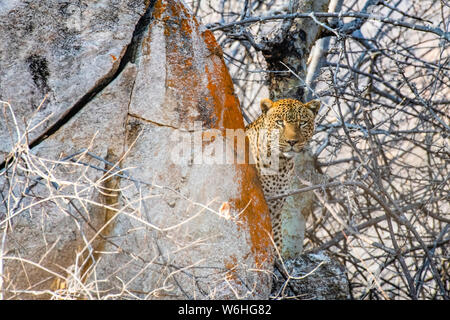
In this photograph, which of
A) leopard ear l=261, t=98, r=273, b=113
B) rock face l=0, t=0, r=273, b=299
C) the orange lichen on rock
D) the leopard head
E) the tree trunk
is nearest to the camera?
rock face l=0, t=0, r=273, b=299

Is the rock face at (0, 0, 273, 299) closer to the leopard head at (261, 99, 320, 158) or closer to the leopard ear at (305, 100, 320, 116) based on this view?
the leopard head at (261, 99, 320, 158)

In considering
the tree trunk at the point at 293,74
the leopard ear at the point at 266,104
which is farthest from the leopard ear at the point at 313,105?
the leopard ear at the point at 266,104

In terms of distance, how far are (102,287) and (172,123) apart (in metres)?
1.19

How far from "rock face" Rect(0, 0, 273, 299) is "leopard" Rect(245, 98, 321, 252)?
893mm

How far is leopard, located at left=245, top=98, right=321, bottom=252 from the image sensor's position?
485cm

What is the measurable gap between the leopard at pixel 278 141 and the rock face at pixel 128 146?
2.93 feet

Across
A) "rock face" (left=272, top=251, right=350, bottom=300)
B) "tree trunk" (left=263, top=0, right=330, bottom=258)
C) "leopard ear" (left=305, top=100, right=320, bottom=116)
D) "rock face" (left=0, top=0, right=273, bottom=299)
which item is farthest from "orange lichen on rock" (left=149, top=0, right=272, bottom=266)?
"tree trunk" (left=263, top=0, right=330, bottom=258)

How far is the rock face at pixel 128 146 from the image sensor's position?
11.5ft

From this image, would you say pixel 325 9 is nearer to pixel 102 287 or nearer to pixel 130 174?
pixel 130 174

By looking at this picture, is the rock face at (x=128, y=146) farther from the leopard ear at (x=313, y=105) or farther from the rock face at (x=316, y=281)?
the leopard ear at (x=313, y=105)

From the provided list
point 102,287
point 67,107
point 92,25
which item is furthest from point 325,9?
point 102,287

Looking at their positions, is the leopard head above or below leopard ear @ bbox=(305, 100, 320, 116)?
below

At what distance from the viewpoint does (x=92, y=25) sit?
3.77 m
